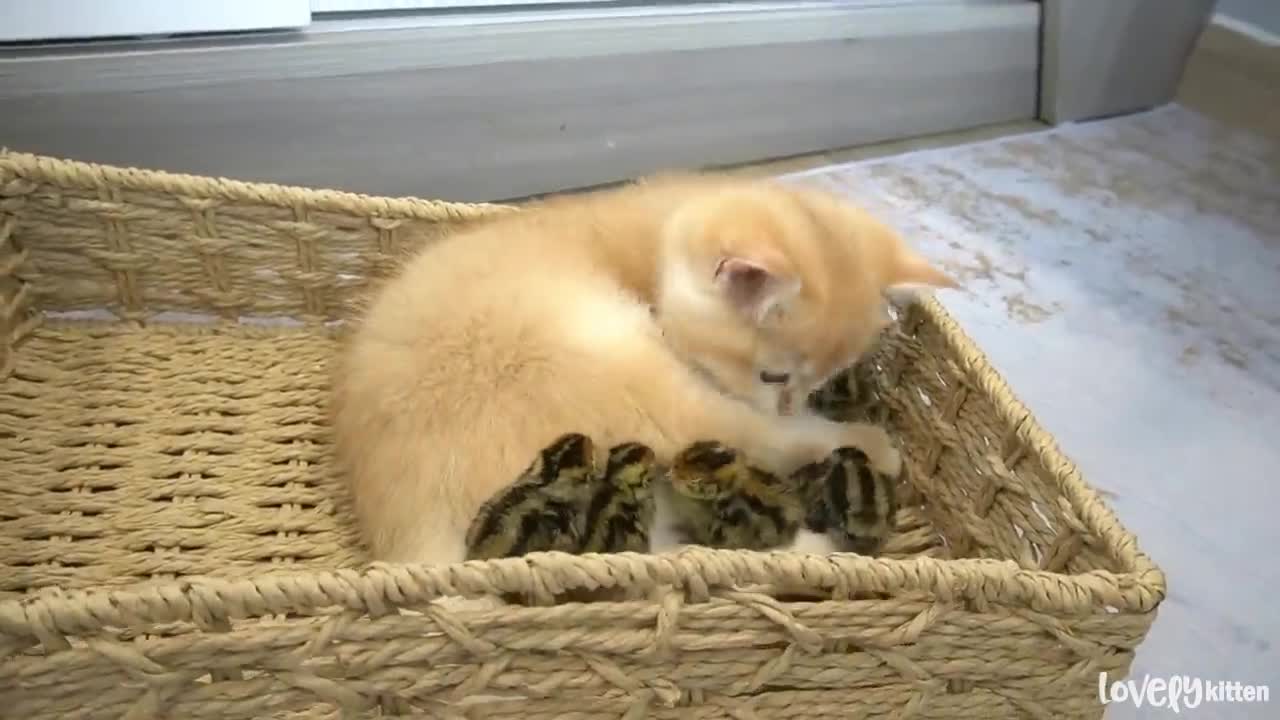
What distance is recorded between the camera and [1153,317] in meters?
2.07

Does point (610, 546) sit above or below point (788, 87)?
below

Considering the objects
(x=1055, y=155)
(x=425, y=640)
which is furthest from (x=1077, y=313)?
(x=425, y=640)

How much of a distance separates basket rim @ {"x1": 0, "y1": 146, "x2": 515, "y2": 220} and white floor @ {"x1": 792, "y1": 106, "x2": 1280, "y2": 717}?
1.10m

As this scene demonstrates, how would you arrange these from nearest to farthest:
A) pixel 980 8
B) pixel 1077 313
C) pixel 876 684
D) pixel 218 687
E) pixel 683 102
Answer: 1. pixel 218 687
2. pixel 876 684
3. pixel 1077 313
4. pixel 683 102
5. pixel 980 8

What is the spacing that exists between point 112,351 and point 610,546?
816mm

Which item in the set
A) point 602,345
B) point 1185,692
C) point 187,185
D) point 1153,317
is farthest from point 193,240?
point 1153,317

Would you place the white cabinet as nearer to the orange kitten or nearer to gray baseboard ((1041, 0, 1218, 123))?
the orange kitten

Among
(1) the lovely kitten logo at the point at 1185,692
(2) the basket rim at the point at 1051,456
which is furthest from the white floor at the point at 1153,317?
(2) the basket rim at the point at 1051,456

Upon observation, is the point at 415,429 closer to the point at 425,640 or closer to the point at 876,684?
the point at 425,640

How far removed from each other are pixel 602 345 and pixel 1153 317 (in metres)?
1.37

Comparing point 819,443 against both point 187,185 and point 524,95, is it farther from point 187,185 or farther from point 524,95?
point 524,95

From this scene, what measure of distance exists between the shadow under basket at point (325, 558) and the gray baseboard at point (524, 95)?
563 mm

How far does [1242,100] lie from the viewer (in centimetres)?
288

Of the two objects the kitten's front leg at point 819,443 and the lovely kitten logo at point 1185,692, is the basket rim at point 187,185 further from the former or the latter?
the lovely kitten logo at point 1185,692
